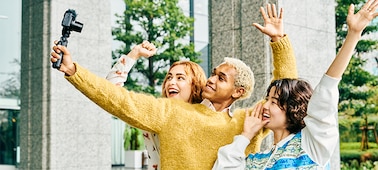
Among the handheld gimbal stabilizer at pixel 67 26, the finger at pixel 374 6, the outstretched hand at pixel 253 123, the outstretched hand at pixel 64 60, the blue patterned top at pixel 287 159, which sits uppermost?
the finger at pixel 374 6

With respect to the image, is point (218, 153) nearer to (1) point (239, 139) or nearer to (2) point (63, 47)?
(1) point (239, 139)

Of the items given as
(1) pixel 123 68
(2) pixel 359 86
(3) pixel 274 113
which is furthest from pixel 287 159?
(2) pixel 359 86

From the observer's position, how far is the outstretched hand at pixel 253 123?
92.1 inches

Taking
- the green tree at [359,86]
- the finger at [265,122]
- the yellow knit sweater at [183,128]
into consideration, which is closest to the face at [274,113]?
the finger at [265,122]

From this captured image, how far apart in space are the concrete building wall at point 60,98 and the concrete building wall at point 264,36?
2.86 meters

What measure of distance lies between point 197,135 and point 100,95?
1.56 feet

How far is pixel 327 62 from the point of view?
4.71m

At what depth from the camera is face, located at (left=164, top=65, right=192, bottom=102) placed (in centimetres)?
265

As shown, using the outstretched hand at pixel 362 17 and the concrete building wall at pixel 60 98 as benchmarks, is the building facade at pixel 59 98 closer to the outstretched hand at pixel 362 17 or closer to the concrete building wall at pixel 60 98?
the concrete building wall at pixel 60 98

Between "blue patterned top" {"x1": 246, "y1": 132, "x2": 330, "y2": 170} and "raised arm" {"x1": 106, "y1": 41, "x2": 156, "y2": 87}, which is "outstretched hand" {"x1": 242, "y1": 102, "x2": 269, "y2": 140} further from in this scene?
"raised arm" {"x1": 106, "y1": 41, "x2": 156, "y2": 87}

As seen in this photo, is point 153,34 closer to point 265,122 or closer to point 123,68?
point 123,68

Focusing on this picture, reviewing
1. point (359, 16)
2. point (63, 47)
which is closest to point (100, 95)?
point (63, 47)

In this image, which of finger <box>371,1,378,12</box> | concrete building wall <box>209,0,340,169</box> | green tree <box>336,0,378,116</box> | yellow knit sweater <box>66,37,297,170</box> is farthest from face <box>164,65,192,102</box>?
green tree <box>336,0,378,116</box>

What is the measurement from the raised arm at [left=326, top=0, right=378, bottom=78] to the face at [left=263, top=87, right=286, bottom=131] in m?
0.29
